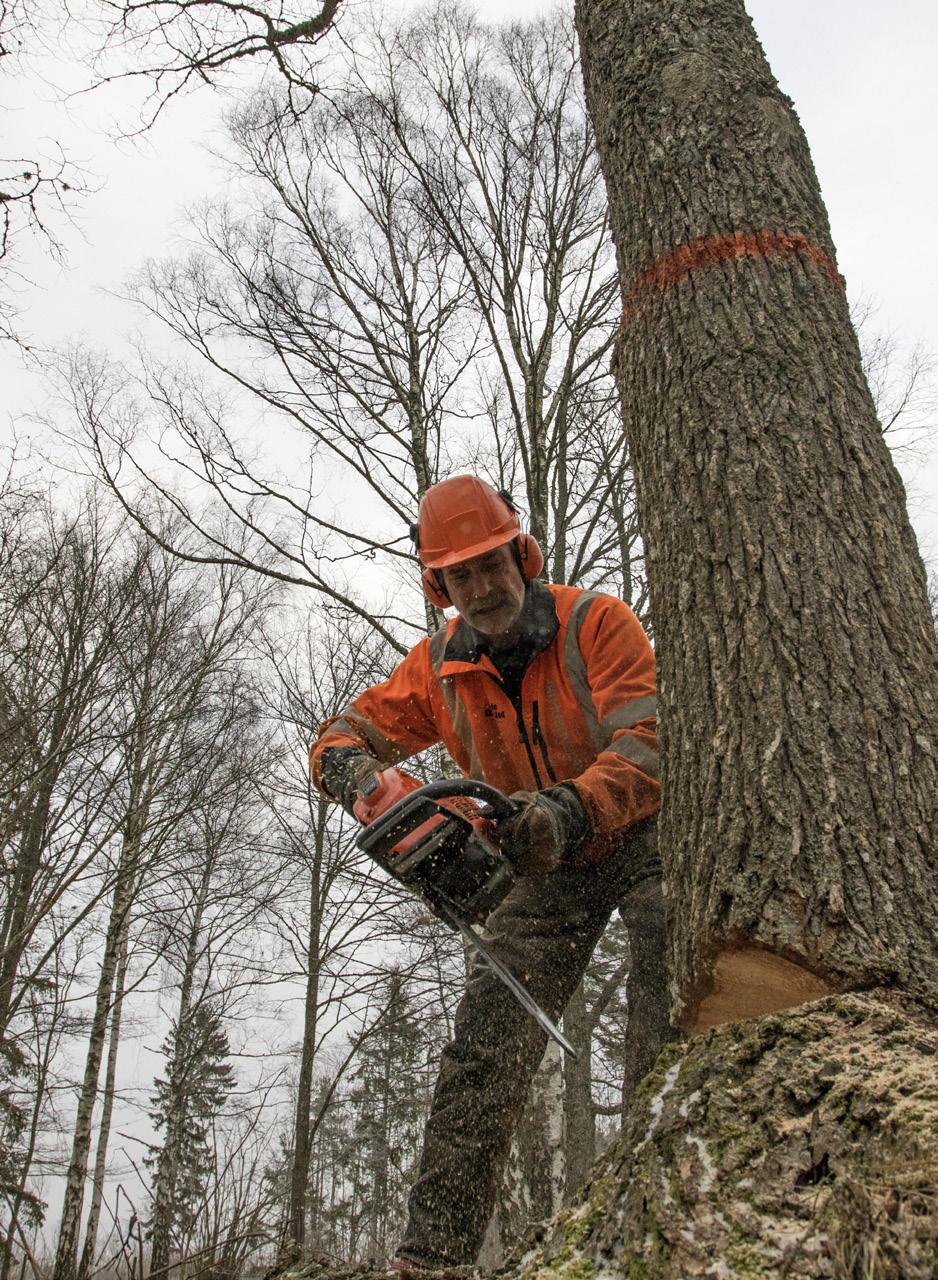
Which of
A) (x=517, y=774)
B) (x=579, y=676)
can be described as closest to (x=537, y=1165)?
(x=517, y=774)

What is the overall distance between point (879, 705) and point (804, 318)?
0.90 meters

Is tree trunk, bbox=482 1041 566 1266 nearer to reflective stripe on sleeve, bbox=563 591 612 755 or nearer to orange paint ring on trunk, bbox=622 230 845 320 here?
reflective stripe on sleeve, bbox=563 591 612 755

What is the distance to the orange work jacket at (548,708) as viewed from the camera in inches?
90.5

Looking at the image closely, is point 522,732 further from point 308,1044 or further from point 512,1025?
point 308,1044

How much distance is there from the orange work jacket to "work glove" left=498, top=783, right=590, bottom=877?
0.08 m

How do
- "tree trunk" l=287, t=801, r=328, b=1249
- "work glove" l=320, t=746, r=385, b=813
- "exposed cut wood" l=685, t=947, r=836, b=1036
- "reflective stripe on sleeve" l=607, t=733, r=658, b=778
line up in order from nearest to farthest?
"exposed cut wood" l=685, t=947, r=836, b=1036, "reflective stripe on sleeve" l=607, t=733, r=658, b=778, "work glove" l=320, t=746, r=385, b=813, "tree trunk" l=287, t=801, r=328, b=1249

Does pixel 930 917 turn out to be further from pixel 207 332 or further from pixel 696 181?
pixel 207 332

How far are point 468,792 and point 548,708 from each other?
596mm

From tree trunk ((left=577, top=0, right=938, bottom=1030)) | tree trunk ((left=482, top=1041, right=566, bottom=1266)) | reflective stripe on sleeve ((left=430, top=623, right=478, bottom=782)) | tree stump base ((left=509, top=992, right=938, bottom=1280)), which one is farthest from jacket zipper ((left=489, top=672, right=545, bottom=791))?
tree trunk ((left=482, top=1041, right=566, bottom=1266))

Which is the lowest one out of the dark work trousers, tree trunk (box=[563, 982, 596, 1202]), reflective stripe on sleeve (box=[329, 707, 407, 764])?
tree trunk (box=[563, 982, 596, 1202])

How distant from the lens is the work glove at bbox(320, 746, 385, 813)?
2553mm

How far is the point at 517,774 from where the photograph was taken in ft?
9.03

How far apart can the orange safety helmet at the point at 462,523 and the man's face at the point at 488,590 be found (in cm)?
4

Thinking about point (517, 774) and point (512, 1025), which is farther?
point (517, 774)
